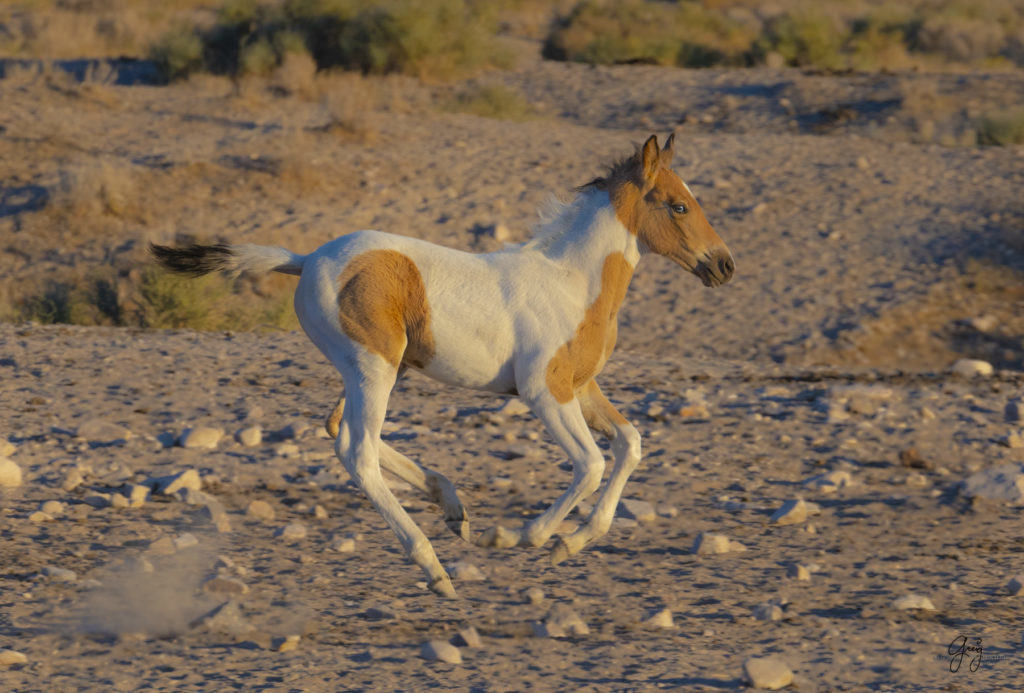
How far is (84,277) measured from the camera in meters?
13.6

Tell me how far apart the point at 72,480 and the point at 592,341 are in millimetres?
3362

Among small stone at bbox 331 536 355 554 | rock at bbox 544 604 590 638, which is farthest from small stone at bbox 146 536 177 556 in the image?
rock at bbox 544 604 590 638

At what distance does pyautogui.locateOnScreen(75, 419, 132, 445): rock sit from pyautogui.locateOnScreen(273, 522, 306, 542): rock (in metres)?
1.79

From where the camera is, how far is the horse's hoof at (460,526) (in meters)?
5.89

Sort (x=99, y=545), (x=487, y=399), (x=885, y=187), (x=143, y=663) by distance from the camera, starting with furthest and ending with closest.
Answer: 1. (x=885, y=187)
2. (x=487, y=399)
3. (x=99, y=545)
4. (x=143, y=663)

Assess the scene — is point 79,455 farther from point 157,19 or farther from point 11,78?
point 157,19

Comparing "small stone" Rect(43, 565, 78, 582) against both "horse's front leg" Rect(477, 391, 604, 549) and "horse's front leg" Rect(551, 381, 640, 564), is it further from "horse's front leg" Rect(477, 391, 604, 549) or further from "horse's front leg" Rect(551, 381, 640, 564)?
"horse's front leg" Rect(551, 381, 640, 564)

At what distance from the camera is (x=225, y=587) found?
5.95 meters

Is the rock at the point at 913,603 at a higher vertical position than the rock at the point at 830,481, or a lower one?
higher

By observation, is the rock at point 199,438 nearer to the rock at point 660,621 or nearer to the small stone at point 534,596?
the small stone at point 534,596

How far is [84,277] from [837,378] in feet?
26.0

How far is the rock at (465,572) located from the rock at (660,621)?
0.93 metres

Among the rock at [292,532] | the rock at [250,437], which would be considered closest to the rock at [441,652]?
the rock at [292,532]

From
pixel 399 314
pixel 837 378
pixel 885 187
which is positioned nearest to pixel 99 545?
pixel 399 314
